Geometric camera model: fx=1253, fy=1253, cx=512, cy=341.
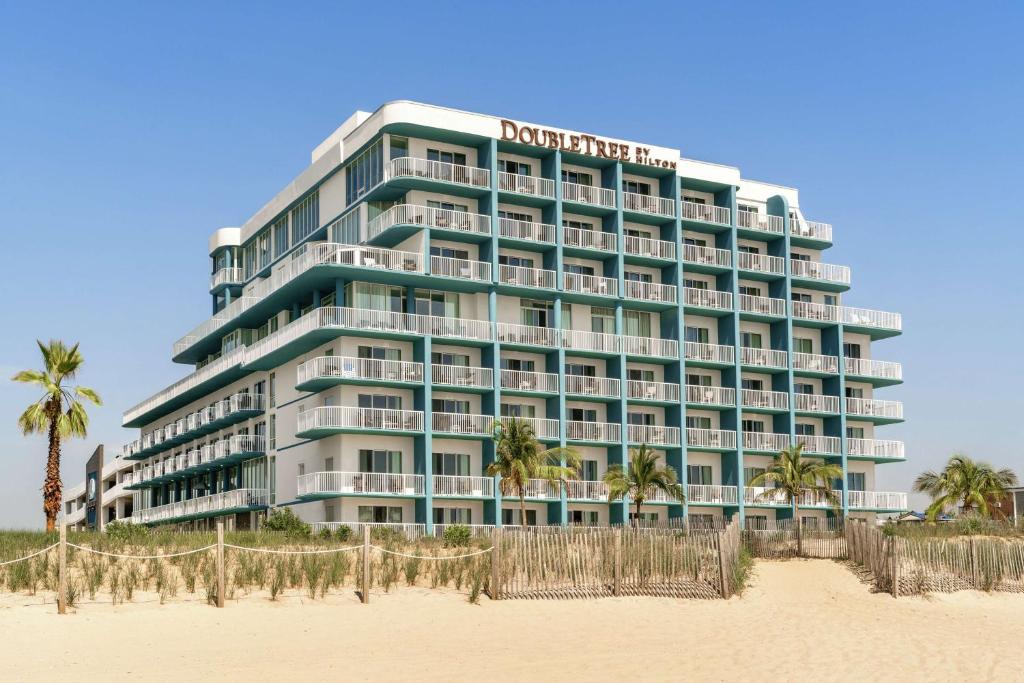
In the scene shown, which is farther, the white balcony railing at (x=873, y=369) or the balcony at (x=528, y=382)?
the white balcony railing at (x=873, y=369)

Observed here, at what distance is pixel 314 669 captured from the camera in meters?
23.2

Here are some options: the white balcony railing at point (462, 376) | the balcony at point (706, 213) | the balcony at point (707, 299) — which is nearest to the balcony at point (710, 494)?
the balcony at point (707, 299)

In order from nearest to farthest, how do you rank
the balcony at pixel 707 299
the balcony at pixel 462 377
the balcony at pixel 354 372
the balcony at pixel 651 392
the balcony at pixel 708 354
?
the balcony at pixel 354 372, the balcony at pixel 462 377, the balcony at pixel 651 392, the balcony at pixel 708 354, the balcony at pixel 707 299

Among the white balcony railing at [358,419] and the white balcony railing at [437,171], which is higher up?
the white balcony railing at [437,171]

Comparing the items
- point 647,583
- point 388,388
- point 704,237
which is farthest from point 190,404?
point 647,583

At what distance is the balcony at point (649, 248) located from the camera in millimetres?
69125

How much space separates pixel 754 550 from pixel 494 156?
24038mm

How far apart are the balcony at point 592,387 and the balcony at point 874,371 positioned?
1717 centimetres

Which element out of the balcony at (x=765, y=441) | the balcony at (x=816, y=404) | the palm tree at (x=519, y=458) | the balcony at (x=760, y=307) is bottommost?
the palm tree at (x=519, y=458)

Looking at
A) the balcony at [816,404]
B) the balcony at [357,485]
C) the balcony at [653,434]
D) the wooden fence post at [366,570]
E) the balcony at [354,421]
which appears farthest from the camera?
the balcony at [816,404]

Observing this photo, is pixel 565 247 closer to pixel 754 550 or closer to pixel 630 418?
pixel 630 418

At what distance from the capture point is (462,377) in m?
62.3

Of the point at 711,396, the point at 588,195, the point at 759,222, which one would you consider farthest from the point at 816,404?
the point at 588,195

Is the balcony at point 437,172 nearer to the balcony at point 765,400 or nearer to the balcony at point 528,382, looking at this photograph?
the balcony at point 528,382
